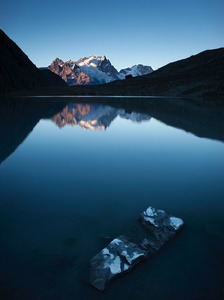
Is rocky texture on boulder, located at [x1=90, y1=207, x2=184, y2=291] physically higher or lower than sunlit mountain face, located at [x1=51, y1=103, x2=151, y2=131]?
lower

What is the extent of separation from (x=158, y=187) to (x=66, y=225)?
4631mm

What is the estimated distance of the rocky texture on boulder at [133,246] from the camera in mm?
5215

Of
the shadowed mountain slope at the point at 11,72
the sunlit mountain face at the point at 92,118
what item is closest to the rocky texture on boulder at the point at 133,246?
the sunlit mountain face at the point at 92,118

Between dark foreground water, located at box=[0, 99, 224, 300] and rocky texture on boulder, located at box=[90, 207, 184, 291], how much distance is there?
0.20 metres

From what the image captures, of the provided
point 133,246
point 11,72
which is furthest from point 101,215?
point 11,72

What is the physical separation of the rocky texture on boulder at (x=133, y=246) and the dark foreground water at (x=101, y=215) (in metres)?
0.20

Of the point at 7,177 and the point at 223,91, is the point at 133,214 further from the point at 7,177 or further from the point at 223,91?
the point at 223,91

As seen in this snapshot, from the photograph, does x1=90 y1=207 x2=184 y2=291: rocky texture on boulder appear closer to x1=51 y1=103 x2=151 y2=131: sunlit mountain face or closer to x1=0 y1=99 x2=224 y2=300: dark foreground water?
x1=0 y1=99 x2=224 y2=300: dark foreground water

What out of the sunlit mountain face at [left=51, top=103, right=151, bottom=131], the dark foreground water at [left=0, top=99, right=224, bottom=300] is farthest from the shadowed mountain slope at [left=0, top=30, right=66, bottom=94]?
the dark foreground water at [left=0, top=99, right=224, bottom=300]

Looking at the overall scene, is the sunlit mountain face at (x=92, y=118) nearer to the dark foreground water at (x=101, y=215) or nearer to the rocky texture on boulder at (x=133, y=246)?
the dark foreground water at (x=101, y=215)

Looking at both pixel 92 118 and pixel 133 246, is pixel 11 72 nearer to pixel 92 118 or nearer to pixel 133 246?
pixel 92 118

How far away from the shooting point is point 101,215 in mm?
7879

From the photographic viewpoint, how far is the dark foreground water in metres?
5.17

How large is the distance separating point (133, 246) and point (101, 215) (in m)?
2.21
